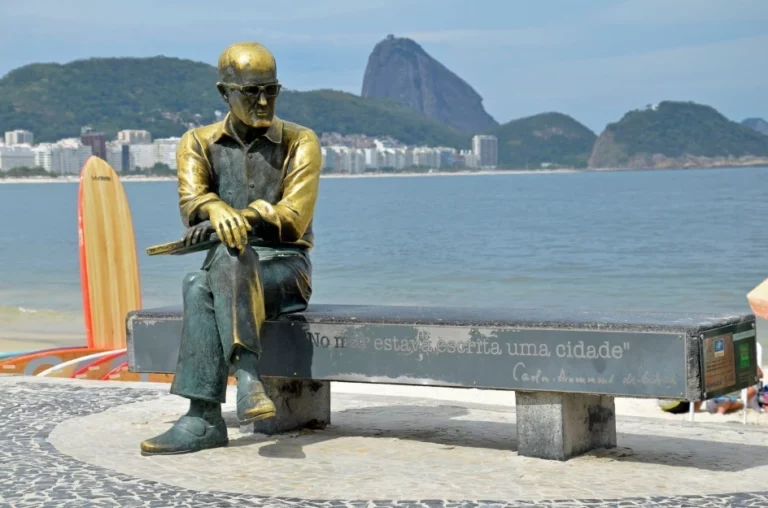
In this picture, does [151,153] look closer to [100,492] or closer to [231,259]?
[231,259]

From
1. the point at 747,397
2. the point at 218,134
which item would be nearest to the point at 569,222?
the point at 747,397

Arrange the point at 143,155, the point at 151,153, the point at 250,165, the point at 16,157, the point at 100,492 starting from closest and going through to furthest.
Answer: the point at 100,492, the point at 250,165, the point at 151,153, the point at 143,155, the point at 16,157

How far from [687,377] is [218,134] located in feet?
8.24

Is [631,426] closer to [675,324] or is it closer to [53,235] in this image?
[675,324]

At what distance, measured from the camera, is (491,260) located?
1521 inches

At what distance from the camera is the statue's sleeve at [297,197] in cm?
602

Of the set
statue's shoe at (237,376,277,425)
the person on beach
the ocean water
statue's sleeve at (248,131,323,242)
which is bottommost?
the ocean water

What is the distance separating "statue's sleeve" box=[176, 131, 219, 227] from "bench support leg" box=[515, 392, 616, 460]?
1731mm

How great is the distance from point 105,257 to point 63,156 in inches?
5438

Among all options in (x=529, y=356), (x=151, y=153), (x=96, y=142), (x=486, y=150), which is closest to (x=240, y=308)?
(x=529, y=356)

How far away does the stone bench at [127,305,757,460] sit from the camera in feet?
17.4

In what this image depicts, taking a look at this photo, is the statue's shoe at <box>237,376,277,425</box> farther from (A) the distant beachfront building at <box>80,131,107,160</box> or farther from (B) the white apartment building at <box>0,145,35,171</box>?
(B) the white apartment building at <box>0,145,35,171</box>

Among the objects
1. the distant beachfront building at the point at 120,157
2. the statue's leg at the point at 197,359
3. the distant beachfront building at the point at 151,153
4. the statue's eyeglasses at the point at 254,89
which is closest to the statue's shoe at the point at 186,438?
the statue's leg at the point at 197,359

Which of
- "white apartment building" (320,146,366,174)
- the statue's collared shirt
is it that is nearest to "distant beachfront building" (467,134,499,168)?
"white apartment building" (320,146,366,174)
